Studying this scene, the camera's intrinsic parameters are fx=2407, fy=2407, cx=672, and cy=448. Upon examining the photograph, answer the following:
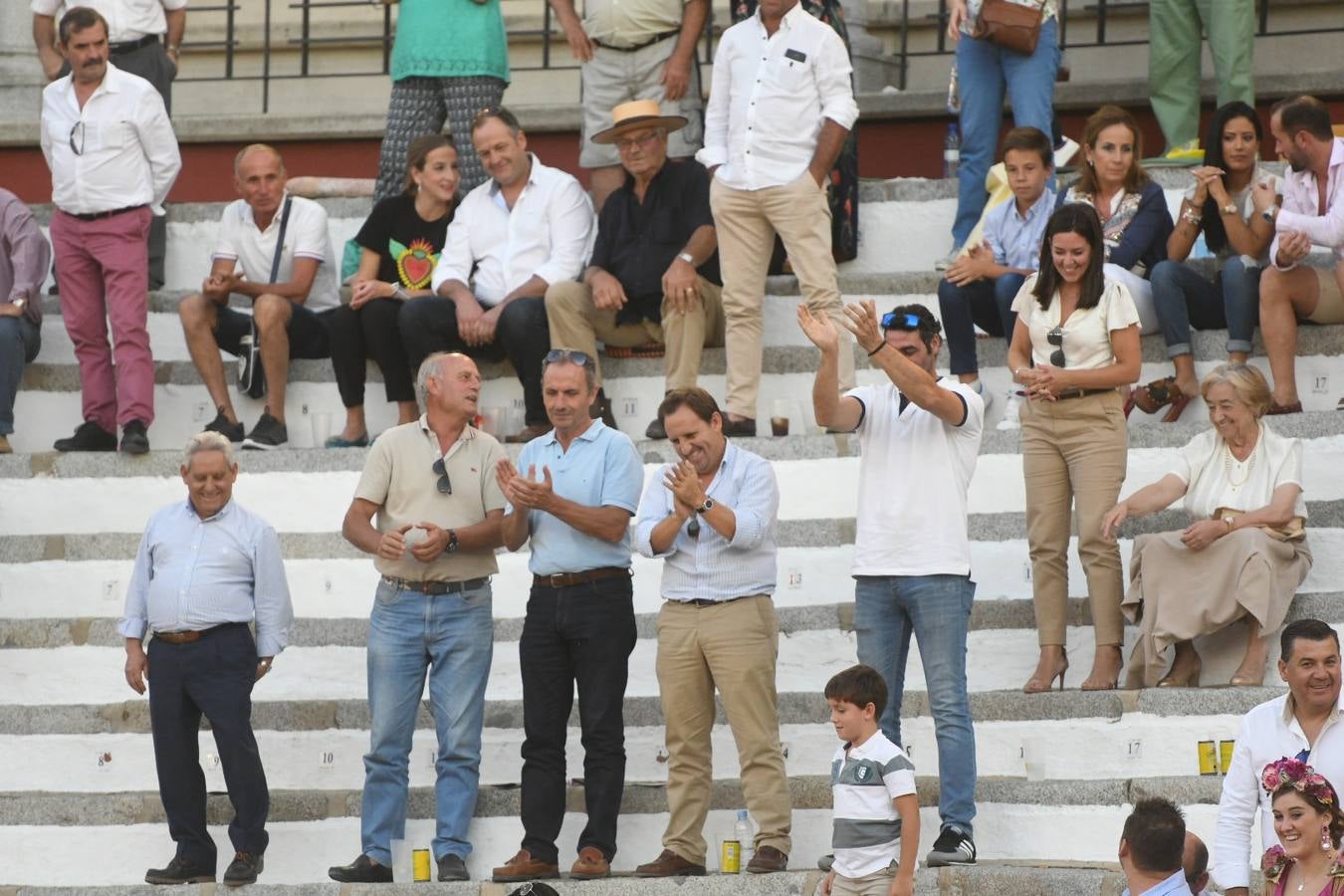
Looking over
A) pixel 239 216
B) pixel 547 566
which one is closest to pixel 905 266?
pixel 239 216

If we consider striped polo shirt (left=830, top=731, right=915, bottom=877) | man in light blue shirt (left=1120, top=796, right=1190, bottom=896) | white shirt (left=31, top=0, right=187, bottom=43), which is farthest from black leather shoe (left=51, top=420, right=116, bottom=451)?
man in light blue shirt (left=1120, top=796, right=1190, bottom=896)

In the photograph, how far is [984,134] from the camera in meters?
9.78

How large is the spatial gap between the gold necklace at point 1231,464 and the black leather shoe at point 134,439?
4070mm

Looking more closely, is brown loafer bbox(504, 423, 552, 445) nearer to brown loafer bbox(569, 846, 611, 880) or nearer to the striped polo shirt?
brown loafer bbox(569, 846, 611, 880)

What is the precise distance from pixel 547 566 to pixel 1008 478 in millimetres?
2026

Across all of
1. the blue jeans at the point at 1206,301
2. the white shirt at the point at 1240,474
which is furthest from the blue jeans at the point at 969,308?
the white shirt at the point at 1240,474

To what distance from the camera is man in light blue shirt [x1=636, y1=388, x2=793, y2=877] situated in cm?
693

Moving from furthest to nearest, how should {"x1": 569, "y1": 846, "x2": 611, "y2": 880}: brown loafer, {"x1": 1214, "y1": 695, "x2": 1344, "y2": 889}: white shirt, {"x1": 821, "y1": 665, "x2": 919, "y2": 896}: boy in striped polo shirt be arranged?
{"x1": 569, "y1": 846, "x2": 611, "y2": 880}: brown loafer, {"x1": 821, "y1": 665, "x2": 919, "y2": 896}: boy in striped polo shirt, {"x1": 1214, "y1": 695, "x2": 1344, "y2": 889}: white shirt

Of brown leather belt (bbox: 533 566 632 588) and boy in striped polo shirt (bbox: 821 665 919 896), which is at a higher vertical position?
brown leather belt (bbox: 533 566 632 588)

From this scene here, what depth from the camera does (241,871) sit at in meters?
7.13

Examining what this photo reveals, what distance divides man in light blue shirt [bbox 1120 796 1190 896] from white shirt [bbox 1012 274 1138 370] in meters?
2.43

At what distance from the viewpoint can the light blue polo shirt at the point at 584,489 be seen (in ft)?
23.7

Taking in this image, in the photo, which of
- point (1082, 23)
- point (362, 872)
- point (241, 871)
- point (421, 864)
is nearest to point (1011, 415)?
point (421, 864)

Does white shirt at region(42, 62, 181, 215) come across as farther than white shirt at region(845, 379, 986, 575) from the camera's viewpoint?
→ Yes
